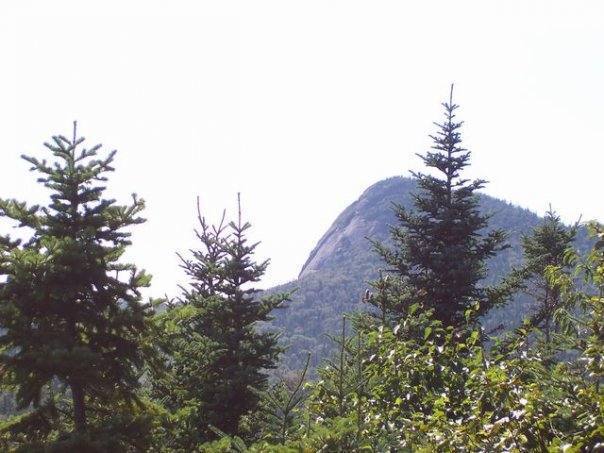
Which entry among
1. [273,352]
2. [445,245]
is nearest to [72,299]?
[273,352]

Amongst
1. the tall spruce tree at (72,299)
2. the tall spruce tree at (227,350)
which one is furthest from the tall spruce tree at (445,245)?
the tall spruce tree at (72,299)

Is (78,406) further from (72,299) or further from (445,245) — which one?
(445,245)

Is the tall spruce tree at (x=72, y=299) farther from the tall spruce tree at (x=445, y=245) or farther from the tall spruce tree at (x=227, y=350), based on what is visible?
the tall spruce tree at (x=445, y=245)

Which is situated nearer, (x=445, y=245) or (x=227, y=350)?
(x=227, y=350)

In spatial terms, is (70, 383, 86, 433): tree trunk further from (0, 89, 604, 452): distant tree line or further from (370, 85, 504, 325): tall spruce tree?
(370, 85, 504, 325): tall spruce tree

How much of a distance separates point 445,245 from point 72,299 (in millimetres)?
10691

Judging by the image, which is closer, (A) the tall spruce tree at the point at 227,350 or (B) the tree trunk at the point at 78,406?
(B) the tree trunk at the point at 78,406

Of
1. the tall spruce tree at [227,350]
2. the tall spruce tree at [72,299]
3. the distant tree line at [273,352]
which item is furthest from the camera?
the tall spruce tree at [227,350]

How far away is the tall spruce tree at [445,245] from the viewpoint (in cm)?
1539

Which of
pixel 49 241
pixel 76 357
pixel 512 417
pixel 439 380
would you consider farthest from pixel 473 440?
pixel 49 241

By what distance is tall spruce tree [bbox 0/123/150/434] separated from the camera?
820 centimetres

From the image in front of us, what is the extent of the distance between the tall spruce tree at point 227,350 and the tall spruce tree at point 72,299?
314cm

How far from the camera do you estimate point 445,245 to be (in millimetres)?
16188

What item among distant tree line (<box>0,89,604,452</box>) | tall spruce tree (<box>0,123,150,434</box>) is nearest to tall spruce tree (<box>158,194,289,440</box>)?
distant tree line (<box>0,89,604,452</box>)
